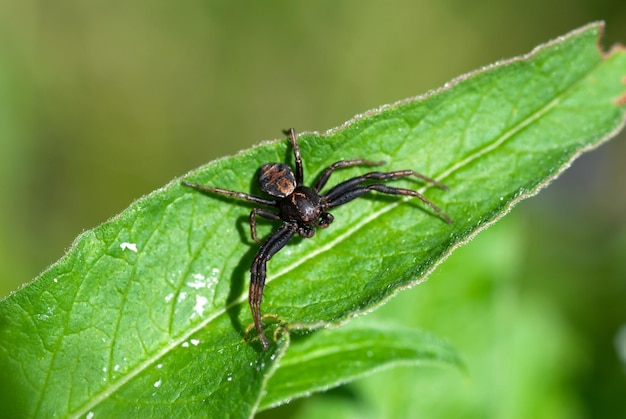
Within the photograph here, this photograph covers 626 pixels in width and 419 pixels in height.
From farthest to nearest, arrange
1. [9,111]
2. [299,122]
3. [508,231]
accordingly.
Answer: [299,122]
[9,111]
[508,231]

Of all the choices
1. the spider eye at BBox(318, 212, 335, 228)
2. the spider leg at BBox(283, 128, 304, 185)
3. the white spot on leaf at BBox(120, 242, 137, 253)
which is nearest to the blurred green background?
the spider eye at BBox(318, 212, 335, 228)

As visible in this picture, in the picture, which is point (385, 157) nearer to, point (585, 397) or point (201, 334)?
point (201, 334)

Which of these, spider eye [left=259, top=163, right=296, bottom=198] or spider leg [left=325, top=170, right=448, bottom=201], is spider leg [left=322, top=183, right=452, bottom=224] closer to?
spider leg [left=325, top=170, right=448, bottom=201]

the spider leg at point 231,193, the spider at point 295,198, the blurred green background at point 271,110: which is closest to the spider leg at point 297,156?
the spider at point 295,198

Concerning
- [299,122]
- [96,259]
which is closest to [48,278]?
[96,259]

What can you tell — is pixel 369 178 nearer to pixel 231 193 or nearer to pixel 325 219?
pixel 325 219
